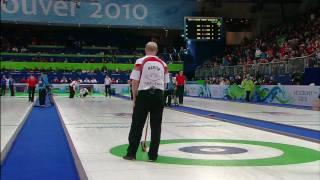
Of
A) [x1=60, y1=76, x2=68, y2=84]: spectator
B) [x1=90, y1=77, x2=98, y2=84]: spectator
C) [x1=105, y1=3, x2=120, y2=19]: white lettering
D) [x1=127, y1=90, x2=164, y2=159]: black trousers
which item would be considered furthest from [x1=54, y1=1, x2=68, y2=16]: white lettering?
[x1=127, y1=90, x2=164, y2=159]: black trousers

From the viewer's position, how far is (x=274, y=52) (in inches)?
1280

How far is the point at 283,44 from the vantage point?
3250 cm

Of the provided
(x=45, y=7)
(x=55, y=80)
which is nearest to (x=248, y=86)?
(x=55, y=80)

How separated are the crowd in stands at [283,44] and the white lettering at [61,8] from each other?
42.2 ft

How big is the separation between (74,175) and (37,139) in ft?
12.0

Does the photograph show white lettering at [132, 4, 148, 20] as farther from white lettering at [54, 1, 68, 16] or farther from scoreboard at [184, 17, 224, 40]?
scoreboard at [184, 17, 224, 40]

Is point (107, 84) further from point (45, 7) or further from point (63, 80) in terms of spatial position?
point (45, 7)

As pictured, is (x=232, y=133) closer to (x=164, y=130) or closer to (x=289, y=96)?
(x=164, y=130)

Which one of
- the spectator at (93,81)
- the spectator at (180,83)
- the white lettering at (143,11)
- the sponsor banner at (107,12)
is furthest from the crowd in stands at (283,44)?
the spectator at (93,81)

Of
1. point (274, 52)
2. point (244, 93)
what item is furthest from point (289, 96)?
point (274, 52)

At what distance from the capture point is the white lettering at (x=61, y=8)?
39.5 metres

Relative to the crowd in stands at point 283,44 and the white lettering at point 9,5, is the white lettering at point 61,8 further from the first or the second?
the crowd in stands at point 283,44

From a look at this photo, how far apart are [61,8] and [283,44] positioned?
718 inches

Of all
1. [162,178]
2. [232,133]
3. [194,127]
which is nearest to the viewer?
[162,178]
